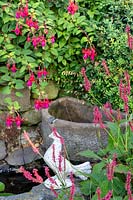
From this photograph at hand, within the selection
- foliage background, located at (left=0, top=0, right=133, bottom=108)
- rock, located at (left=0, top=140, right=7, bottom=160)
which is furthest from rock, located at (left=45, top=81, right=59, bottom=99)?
rock, located at (left=0, top=140, right=7, bottom=160)

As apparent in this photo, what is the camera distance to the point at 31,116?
3994 millimetres

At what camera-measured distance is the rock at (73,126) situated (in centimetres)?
343

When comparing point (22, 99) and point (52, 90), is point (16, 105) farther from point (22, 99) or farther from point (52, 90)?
point (52, 90)

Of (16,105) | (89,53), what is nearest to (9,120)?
(16,105)

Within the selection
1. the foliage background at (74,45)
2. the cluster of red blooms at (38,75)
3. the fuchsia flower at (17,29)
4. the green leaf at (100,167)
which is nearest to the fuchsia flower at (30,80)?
the cluster of red blooms at (38,75)

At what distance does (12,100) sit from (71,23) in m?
0.79

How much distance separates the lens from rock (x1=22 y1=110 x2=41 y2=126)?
3.99 meters

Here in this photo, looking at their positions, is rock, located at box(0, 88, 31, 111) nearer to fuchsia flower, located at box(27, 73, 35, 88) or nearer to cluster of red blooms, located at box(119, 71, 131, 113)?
fuchsia flower, located at box(27, 73, 35, 88)

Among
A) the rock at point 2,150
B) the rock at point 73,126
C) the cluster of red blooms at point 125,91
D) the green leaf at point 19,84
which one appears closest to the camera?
the cluster of red blooms at point 125,91

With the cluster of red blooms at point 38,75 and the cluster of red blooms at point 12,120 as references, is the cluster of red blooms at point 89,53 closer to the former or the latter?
the cluster of red blooms at point 38,75

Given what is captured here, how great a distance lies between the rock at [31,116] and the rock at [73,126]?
220mm

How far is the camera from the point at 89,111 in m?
3.79

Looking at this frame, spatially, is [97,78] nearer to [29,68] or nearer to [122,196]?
Answer: [29,68]

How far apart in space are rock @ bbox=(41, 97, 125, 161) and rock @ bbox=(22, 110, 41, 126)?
0.72ft
